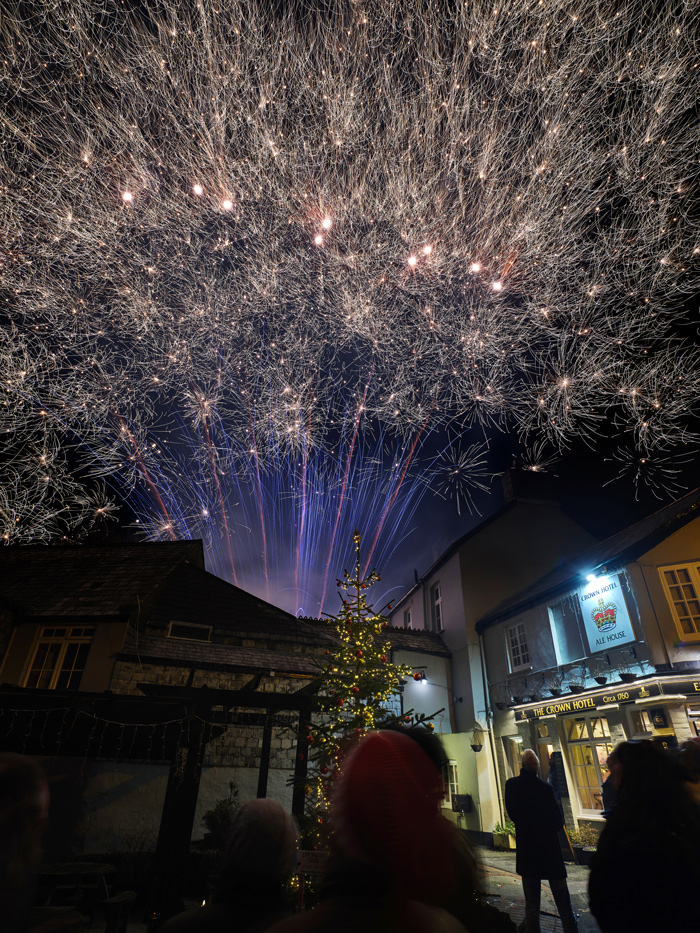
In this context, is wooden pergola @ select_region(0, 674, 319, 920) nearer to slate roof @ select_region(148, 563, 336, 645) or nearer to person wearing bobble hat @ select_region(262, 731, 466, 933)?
slate roof @ select_region(148, 563, 336, 645)

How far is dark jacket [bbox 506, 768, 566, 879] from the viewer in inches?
198

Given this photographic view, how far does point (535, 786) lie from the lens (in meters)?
5.47

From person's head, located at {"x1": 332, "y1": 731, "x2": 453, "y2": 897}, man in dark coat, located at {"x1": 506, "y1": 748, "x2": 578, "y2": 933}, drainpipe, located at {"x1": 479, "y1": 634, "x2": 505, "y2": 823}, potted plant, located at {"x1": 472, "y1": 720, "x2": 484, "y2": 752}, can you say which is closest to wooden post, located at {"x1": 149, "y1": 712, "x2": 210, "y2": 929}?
man in dark coat, located at {"x1": 506, "y1": 748, "x2": 578, "y2": 933}

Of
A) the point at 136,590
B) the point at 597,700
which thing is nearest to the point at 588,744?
the point at 597,700

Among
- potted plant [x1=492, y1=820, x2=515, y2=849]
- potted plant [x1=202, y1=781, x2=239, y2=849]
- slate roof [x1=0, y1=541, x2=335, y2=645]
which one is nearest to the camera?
potted plant [x1=202, y1=781, x2=239, y2=849]

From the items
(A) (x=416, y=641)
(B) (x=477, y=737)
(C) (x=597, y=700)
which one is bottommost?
(B) (x=477, y=737)

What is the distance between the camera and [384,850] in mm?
1265

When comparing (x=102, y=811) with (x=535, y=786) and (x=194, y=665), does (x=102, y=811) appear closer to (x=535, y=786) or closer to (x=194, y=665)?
(x=194, y=665)

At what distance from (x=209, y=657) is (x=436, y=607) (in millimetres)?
13153

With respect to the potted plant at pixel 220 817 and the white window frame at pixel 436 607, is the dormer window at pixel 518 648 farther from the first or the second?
the potted plant at pixel 220 817

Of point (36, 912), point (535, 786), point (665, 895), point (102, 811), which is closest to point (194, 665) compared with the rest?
point (102, 811)

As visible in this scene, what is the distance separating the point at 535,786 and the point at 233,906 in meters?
4.62

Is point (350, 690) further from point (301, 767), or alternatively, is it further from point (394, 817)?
point (394, 817)

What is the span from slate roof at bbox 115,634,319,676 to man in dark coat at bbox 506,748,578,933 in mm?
7463
